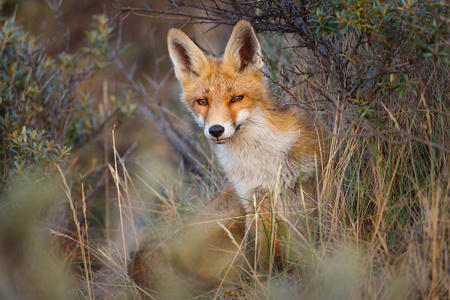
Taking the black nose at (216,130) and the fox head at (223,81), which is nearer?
the black nose at (216,130)

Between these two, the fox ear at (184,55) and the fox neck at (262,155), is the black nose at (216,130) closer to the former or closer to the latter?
the fox neck at (262,155)

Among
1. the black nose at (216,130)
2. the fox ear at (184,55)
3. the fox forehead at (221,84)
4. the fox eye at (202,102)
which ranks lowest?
the black nose at (216,130)

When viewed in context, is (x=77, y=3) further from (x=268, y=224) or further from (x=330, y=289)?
(x=330, y=289)

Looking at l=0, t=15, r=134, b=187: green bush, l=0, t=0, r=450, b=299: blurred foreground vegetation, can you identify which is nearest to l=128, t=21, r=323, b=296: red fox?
l=0, t=0, r=450, b=299: blurred foreground vegetation

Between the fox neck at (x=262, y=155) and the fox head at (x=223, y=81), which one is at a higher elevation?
the fox head at (x=223, y=81)

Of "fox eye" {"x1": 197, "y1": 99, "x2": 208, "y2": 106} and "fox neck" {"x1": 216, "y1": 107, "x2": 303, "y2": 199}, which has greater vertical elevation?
"fox eye" {"x1": 197, "y1": 99, "x2": 208, "y2": 106}

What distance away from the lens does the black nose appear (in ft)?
9.46

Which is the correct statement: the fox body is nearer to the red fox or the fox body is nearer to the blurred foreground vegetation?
the red fox

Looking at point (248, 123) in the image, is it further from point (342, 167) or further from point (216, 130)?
point (342, 167)

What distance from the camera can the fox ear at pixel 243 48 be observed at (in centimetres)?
304

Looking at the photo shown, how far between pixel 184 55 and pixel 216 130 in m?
0.95

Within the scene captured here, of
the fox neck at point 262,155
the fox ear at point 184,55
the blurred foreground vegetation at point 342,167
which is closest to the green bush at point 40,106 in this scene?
the blurred foreground vegetation at point 342,167

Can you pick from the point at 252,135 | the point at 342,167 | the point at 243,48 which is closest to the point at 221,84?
the point at 243,48

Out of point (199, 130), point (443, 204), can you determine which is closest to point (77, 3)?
point (199, 130)
